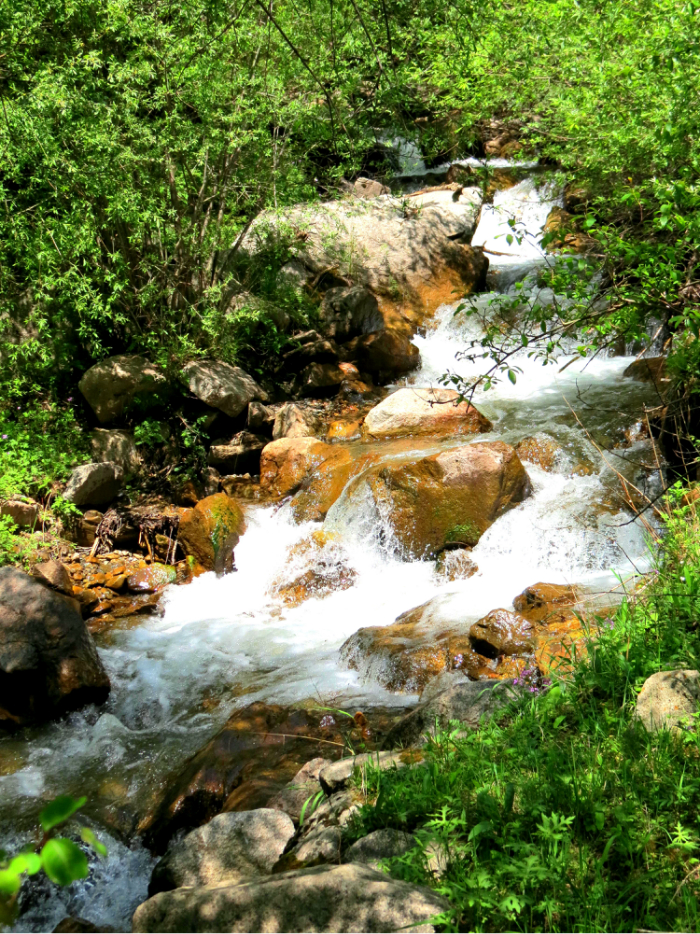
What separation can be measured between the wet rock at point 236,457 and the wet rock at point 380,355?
243 centimetres

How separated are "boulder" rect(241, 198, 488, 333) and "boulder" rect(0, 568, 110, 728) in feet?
24.0

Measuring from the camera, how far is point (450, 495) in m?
7.38

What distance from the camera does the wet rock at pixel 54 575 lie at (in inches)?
275

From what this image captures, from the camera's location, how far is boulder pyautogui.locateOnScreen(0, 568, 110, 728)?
5.22 metres

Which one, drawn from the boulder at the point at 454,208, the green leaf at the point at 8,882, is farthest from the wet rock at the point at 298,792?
the boulder at the point at 454,208

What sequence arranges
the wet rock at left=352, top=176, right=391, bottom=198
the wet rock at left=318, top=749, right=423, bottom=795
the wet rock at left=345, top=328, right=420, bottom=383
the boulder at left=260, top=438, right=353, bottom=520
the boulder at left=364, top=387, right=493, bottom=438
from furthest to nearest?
the wet rock at left=352, top=176, right=391, bottom=198
the wet rock at left=345, top=328, right=420, bottom=383
the boulder at left=364, top=387, right=493, bottom=438
the boulder at left=260, top=438, right=353, bottom=520
the wet rock at left=318, top=749, right=423, bottom=795

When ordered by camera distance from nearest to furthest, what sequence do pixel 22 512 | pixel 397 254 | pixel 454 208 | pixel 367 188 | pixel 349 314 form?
pixel 22 512 < pixel 349 314 < pixel 397 254 < pixel 454 208 < pixel 367 188

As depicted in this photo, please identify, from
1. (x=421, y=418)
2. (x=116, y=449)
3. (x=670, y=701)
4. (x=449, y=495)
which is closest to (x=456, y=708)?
(x=670, y=701)

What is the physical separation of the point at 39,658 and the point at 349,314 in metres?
7.12

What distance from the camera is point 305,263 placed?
458 inches

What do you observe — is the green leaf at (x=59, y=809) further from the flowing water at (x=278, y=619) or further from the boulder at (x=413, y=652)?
the boulder at (x=413, y=652)

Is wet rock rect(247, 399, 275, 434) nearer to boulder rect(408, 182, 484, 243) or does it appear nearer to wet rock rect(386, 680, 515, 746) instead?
Result: boulder rect(408, 182, 484, 243)

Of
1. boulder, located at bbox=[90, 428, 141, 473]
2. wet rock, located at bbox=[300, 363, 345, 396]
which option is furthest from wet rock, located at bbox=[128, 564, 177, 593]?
wet rock, located at bbox=[300, 363, 345, 396]

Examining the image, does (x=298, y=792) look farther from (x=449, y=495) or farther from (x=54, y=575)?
(x=54, y=575)
